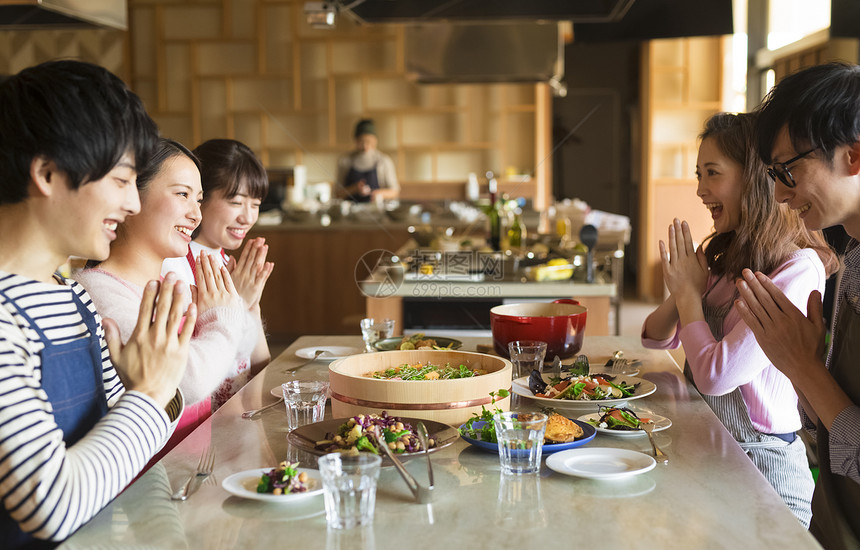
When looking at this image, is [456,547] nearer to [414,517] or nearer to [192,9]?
[414,517]

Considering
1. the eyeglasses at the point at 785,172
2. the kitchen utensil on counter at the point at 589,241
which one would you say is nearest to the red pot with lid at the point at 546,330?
the eyeglasses at the point at 785,172

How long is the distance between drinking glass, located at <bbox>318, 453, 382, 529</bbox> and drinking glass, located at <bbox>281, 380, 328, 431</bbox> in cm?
41

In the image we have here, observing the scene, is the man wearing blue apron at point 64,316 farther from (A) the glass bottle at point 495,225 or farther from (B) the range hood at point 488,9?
(A) the glass bottle at point 495,225

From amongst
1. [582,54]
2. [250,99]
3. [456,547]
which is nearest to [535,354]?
[456,547]

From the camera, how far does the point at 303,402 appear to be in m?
1.49

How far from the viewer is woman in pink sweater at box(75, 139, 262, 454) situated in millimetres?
1737

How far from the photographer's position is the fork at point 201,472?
1189 mm

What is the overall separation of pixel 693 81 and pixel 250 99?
4.65m

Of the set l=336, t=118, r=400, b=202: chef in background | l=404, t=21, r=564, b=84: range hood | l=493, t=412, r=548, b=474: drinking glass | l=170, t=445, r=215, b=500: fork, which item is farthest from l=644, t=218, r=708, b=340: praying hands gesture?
l=336, t=118, r=400, b=202: chef in background

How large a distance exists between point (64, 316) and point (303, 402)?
0.43 metres

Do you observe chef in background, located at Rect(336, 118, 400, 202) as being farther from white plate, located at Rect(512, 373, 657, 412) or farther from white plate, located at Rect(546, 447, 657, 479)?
white plate, located at Rect(546, 447, 657, 479)

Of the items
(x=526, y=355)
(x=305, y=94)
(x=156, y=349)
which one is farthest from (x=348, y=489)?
(x=305, y=94)

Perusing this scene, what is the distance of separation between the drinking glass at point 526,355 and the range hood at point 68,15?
1.73 metres

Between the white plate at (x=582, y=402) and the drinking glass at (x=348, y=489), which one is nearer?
the drinking glass at (x=348, y=489)
